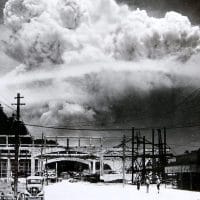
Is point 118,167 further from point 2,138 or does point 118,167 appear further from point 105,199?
point 105,199

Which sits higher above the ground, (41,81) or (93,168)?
(41,81)

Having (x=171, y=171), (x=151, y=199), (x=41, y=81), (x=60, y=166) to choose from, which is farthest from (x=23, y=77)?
(x=60, y=166)

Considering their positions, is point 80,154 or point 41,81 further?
point 80,154

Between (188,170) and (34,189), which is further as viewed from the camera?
(188,170)

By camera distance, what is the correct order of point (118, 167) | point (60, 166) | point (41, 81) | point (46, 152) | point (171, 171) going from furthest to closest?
point (60, 166) < point (118, 167) < point (46, 152) < point (171, 171) < point (41, 81)

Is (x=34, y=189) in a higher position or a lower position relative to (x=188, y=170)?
lower

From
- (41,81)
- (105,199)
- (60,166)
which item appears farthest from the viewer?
(60,166)

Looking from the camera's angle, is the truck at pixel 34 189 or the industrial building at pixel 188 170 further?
the industrial building at pixel 188 170

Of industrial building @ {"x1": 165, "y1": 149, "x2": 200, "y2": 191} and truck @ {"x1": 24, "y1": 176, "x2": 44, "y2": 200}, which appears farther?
industrial building @ {"x1": 165, "y1": 149, "x2": 200, "y2": 191}
